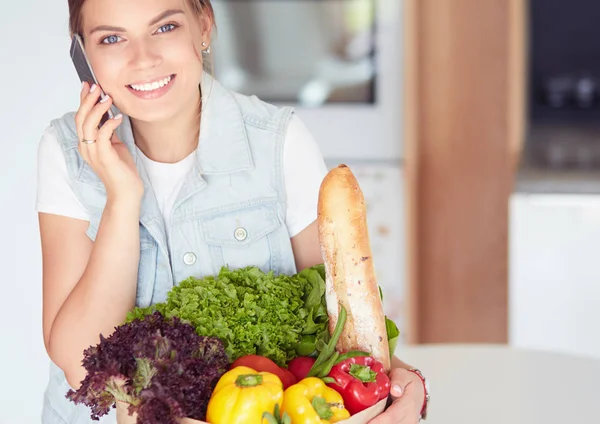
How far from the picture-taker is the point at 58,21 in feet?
3.66

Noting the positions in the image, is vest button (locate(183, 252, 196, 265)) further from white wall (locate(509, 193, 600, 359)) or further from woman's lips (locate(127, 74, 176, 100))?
white wall (locate(509, 193, 600, 359))

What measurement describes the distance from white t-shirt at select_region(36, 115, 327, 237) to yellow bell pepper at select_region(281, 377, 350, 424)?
35 cm

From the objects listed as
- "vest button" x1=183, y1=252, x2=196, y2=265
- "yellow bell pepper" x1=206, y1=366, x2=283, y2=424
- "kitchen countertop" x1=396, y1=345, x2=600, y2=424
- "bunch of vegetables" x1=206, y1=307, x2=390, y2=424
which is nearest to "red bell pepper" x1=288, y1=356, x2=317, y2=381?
"bunch of vegetables" x1=206, y1=307, x2=390, y2=424

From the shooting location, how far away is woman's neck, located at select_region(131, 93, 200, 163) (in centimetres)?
121

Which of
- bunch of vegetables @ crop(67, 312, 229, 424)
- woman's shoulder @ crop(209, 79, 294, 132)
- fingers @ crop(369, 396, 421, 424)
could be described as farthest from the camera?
woman's shoulder @ crop(209, 79, 294, 132)

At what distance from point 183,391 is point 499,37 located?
2.49 meters

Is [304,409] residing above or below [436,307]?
above

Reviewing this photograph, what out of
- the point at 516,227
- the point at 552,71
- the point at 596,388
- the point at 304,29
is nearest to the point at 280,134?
the point at 596,388

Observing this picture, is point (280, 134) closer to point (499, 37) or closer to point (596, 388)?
point (596, 388)

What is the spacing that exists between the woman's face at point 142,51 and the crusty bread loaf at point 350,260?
0.79 ft

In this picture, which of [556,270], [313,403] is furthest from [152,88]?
[556,270]

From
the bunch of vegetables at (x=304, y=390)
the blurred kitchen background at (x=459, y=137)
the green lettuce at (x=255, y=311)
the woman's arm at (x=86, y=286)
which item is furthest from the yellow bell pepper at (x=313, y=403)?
the blurred kitchen background at (x=459, y=137)

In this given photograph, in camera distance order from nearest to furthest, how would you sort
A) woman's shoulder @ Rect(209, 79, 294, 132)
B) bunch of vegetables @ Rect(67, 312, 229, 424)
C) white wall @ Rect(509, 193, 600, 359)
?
bunch of vegetables @ Rect(67, 312, 229, 424) < woman's shoulder @ Rect(209, 79, 294, 132) < white wall @ Rect(509, 193, 600, 359)

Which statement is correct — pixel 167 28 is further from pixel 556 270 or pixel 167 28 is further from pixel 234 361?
pixel 556 270
